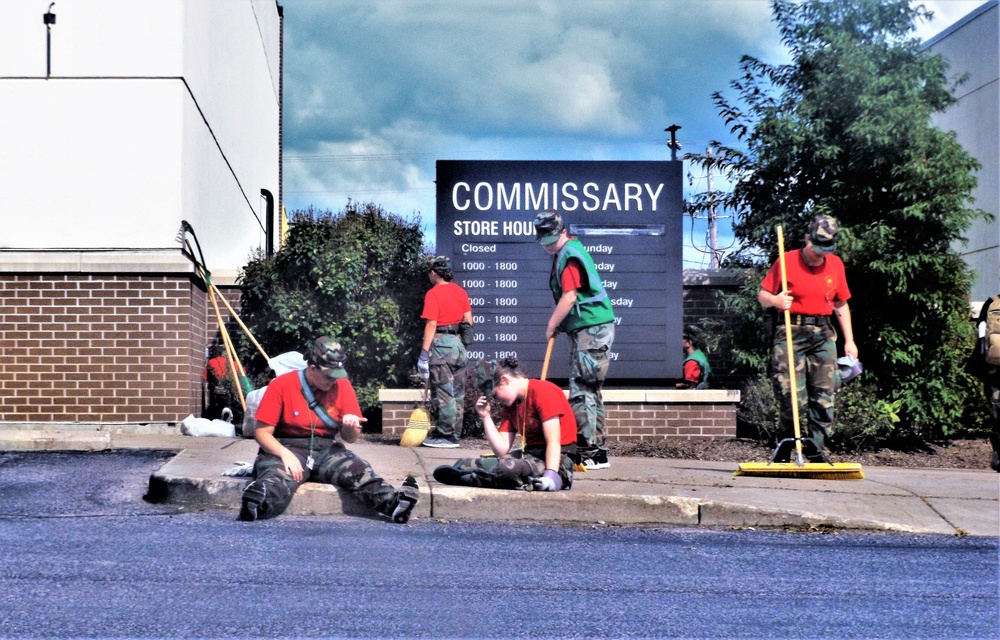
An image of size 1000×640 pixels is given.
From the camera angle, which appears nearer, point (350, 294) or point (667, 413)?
point (667, 413)

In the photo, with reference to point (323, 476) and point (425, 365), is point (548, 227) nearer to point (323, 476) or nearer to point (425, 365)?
point (323, 476)

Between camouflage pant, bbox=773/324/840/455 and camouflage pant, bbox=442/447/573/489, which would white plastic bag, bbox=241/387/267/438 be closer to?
camouflage pant, bbox=442/447/573/489

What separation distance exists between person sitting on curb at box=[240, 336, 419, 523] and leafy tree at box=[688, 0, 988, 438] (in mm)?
6970

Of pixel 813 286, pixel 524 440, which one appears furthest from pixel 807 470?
pixel 524 440

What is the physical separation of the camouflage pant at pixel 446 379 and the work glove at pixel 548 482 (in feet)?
12.8

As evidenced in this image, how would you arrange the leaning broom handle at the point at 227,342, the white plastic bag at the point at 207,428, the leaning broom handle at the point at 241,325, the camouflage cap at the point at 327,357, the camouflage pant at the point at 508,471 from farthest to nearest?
1. the leaning broom handle at the point at 241,325
2. the leaning broom handle at the point at 227,342
3. the white plastic bag at the point at 207,428
4. the camouflage pant at the point at 508,471
5. the camouflage cap at the point at 327,357

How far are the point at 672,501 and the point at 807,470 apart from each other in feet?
5.54

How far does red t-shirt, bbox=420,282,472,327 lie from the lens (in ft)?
36.6

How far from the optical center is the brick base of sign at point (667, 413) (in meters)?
12.4

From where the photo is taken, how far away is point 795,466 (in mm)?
8609

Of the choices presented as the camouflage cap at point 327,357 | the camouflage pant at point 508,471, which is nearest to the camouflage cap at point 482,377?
the camouflage pant at point 508,471

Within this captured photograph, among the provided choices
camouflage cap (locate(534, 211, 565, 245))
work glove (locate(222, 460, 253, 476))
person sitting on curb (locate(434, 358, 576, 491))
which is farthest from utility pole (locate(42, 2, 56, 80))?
person sitting on curb (locate(434, 358, 576, 491))

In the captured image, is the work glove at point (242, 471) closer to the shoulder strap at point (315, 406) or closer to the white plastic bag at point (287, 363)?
the shoulder strap at point (315, 406)

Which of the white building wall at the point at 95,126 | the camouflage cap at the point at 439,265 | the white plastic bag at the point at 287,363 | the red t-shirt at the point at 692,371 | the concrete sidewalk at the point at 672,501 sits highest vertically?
the white building wall at the point at 95,126
